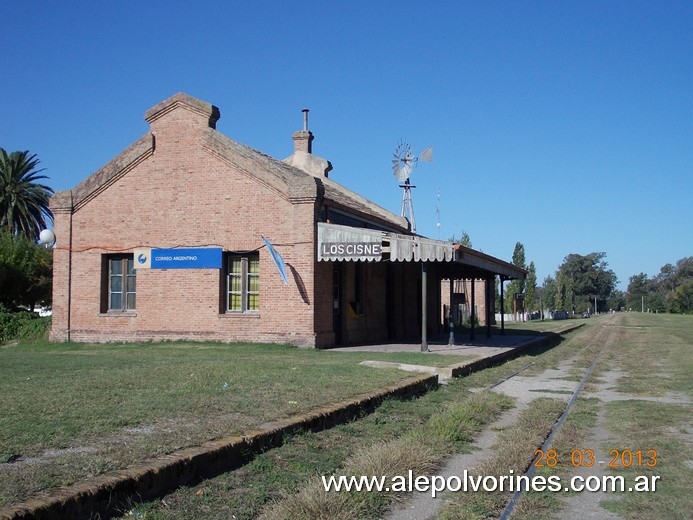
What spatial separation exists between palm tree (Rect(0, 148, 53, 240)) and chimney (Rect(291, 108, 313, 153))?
20.1 metres

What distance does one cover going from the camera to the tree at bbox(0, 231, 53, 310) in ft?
91.2

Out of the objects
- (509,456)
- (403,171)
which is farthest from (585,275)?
(509,456)

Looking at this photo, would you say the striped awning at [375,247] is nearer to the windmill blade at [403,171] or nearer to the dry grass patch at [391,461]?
the dry grass patch at [391,461]

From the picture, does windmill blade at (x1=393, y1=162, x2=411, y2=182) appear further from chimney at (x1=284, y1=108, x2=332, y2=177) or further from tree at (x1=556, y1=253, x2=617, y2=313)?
tree at (x1=556, y1=253, x2=617, y2=313)

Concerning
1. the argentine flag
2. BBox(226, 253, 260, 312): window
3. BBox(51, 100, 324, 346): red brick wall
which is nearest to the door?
BBox(51, 100, 324, 346): red brick wall

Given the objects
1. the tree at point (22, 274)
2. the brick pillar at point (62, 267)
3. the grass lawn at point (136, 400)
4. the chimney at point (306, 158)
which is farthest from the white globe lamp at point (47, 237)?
the chimney at point (306, 158)

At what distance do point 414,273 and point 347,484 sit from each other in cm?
2173

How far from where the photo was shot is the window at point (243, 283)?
19453mm

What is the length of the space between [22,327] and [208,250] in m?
7.80

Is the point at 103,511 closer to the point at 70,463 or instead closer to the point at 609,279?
the point at 70,463

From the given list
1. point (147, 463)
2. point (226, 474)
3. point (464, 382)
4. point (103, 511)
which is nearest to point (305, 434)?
point (226, 474)

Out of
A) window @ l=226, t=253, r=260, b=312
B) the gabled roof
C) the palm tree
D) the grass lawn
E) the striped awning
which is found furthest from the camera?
the palm tree

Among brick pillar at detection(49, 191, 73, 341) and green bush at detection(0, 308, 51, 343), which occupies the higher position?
brick pillar at detection(49, 191, 73, 341)

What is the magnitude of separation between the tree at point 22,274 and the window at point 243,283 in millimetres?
12223
